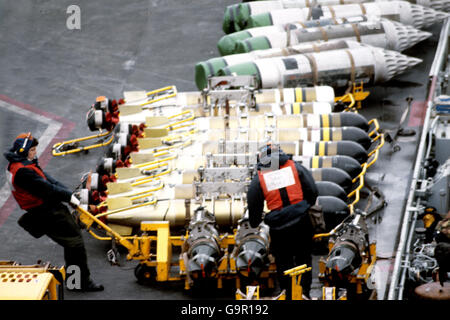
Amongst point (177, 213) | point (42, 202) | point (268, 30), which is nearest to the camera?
point (42, 202)

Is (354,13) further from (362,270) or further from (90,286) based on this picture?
(90,286)

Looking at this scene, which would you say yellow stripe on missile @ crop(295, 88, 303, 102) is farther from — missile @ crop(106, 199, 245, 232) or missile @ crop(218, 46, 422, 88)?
missile @ crop(106, 199, 245, 232)

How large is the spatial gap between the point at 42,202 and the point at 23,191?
30cm

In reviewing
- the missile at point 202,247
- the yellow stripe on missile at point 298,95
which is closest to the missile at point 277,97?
the yellow stripe on missile at point 298,95

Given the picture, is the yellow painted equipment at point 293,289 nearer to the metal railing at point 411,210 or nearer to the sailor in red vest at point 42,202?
the metal railing at point 411,210

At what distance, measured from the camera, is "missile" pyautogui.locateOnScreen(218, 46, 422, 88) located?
64.0 ft

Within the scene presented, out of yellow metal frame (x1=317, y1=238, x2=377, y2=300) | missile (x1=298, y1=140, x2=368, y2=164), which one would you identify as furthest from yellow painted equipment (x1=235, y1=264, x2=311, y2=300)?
missile (x1=298, y1=140, x2=368, y2=164)

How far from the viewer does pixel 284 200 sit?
1338 centimetres

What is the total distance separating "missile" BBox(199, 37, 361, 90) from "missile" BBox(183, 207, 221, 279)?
579cm

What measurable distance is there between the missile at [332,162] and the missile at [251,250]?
8.46 ft

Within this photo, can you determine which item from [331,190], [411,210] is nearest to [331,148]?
[331,190]

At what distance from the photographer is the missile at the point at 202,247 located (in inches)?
545

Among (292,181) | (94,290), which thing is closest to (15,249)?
(94,290)

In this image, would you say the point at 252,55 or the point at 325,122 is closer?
the point at 325,122
